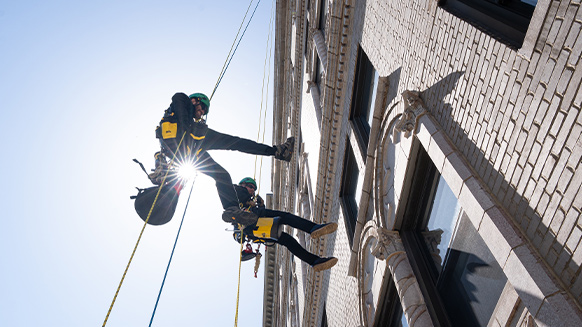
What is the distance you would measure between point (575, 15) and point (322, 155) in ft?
25.6

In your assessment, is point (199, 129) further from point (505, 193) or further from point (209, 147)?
point (505, 193)

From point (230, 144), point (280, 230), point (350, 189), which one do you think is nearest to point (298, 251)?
point (280, 230)

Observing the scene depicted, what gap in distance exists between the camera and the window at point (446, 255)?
432cm

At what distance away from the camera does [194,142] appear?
932cm

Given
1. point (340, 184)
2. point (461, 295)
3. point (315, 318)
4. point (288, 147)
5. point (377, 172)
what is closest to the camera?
point (461, 295)

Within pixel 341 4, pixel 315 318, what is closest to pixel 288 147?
pixel 341 4

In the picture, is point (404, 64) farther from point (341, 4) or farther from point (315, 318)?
point (315, 318)

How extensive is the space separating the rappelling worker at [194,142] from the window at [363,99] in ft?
8.01

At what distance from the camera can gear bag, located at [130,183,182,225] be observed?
9.01 meters

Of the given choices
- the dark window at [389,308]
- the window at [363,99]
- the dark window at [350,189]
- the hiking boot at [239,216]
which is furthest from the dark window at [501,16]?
the hiking boot at [239,216]

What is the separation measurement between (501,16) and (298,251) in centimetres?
585

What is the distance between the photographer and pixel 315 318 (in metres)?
12.1

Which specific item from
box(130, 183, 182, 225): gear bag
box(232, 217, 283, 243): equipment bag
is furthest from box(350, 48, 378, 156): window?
box(130, 183, 182, 225): gear bag

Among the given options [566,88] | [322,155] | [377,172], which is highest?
[322,155]
